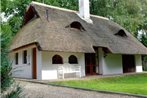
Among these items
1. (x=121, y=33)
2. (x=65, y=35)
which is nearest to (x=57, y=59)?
(x=65, y=35)

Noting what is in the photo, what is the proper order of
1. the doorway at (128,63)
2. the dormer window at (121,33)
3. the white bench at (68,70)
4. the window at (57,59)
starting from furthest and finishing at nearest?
the doorway at (128,63)
the dormer window at (121,33)
the window at (57,59)
the white bench at (68,70)

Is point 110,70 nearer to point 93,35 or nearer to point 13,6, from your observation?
point 93,35

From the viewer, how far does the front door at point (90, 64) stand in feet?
68.6

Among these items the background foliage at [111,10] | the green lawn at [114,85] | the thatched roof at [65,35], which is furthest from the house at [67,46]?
the background foliage at [111,10]

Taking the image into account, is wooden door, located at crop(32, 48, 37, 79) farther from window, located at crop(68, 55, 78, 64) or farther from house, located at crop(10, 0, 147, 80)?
window, located at crop(68, 55, 78, 64)

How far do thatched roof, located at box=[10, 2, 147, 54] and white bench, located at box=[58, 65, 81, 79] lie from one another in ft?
4.95

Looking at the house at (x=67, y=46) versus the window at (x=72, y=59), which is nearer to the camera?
the house at (x=67, y=46)

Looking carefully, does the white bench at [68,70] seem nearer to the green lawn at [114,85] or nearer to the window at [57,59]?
the window at [57,59]

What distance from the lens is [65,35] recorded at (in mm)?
18719

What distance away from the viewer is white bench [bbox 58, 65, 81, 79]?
58.5 feet

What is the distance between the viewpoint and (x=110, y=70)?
22.5m

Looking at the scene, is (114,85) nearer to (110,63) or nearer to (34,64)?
(34,64)

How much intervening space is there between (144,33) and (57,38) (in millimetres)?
26364

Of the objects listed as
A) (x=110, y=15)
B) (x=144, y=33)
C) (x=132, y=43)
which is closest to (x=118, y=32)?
(x=132, y=43)
